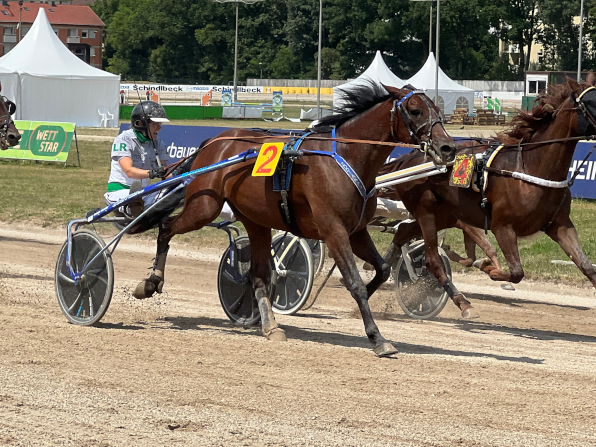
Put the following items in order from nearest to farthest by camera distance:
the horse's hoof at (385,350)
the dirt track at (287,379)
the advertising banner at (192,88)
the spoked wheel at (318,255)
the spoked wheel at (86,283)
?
the dirt track at (287,379) < the horse's hoof at (385,350) < the spoked wheel at (86,283) < the spoked wheel at (318,255) < the advertising banner at (192,88)

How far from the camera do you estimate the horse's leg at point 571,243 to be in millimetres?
7221

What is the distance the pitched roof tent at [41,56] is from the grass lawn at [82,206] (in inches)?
348

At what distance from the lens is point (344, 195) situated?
6.10m

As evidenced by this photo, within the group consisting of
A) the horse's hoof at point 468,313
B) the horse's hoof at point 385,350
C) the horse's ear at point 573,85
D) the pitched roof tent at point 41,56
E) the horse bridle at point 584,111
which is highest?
the pitched roof tent at point 41,56

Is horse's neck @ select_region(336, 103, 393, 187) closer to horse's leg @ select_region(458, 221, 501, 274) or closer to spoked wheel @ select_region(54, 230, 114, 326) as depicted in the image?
spoked wheel @ select_region(54, 230, 114, 326)

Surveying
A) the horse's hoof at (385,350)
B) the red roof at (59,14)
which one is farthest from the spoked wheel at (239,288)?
the red roof at (59,14)

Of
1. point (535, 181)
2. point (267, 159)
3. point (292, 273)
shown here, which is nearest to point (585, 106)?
point (535, 181)

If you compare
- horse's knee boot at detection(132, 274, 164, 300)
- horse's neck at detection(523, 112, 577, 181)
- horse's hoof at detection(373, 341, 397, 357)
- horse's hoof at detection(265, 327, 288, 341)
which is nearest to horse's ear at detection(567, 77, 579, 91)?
horse's neck at detection(523, 112, 577, 181)

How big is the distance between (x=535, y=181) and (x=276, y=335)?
2.38m

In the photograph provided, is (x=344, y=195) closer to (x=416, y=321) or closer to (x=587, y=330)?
(x=416, y=321)

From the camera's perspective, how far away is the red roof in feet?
344

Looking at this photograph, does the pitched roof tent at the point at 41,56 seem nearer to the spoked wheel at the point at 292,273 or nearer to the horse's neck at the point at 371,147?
the spoked wheel at the point at 292,273

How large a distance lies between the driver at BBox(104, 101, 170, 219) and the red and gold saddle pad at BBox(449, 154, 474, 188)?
2.40 m

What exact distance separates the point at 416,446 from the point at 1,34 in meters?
108
